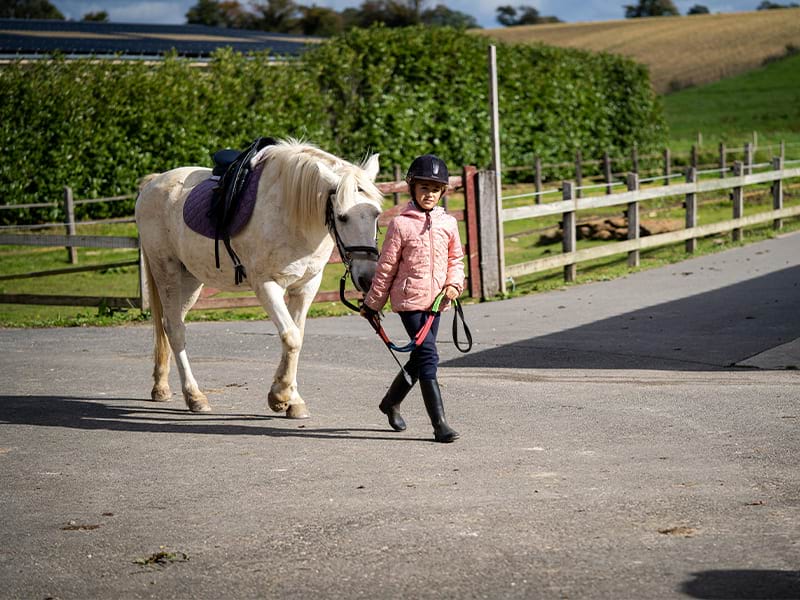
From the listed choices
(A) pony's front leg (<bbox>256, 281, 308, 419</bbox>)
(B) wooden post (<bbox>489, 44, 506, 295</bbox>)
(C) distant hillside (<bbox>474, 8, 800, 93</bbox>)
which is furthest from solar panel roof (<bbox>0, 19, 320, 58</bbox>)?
(C) distant hillside (<bbox>474, 8, 800, 93</bbox>)

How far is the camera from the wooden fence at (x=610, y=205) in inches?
542

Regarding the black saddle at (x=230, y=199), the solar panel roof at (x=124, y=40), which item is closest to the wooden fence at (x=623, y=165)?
the solar panel roof at (x=124, y=40)

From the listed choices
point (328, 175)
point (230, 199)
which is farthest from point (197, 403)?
point (328, 175)

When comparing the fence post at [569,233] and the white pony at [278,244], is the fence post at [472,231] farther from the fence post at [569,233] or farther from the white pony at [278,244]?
the white pony at [278,244]

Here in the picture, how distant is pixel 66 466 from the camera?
20.5 feet

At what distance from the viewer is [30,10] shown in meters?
94.0

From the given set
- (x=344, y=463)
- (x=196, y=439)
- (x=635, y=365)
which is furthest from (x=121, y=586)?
(x=635, y=365)

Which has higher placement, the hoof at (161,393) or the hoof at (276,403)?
the hoof at (276,403)

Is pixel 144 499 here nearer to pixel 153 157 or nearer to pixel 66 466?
pixel 66 466

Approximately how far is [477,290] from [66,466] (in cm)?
809

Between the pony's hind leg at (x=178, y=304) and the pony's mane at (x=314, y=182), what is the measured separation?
1317 millimetres

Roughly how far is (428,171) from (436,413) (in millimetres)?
1435

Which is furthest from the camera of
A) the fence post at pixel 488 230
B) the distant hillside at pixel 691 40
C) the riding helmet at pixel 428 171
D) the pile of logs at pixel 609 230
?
the distant hillside at pixel 691 40

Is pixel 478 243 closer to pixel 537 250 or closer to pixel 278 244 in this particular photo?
pixel 537 250
